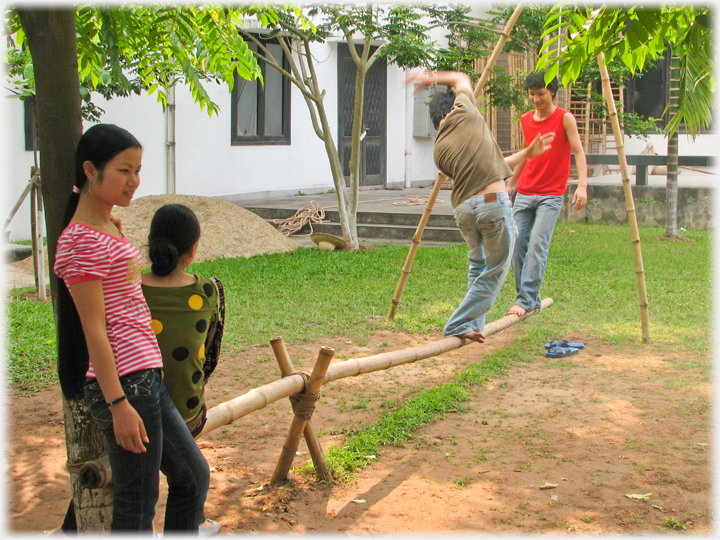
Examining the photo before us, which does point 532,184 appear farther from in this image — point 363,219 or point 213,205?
point 363,219

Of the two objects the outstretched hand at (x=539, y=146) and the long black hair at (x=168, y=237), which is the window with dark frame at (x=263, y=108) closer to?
the outstretched hand at (x=539, y=146)

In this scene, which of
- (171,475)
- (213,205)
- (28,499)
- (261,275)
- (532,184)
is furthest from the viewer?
(213,205)

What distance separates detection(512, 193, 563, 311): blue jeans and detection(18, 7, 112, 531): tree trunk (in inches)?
153

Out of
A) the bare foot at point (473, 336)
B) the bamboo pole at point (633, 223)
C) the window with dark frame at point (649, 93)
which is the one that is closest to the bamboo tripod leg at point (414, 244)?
the bare foot at point (473, 336)

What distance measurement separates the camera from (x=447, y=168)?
4.87 meters

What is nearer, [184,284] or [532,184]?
[184,284]

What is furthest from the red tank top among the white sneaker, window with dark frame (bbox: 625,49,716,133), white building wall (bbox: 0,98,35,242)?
window with dark frame (bbox: 625,49,716,133)

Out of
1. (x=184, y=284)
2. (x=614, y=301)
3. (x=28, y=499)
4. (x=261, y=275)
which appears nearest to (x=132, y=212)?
(x=261, y=275)

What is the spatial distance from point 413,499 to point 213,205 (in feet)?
26.6

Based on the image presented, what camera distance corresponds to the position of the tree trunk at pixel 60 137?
259 cm

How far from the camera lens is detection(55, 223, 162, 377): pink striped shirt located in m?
2.14

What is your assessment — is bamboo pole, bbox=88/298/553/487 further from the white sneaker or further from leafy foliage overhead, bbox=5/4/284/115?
leafy foliage overhead, bbox=5/4/284/115

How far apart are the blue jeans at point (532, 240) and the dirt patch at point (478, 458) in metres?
0.61

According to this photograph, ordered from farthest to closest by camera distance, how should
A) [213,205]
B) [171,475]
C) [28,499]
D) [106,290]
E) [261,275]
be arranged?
1. [213,205]
2. [261,275]
3. [28,499]
4. [171,475]
5. [106,290]
